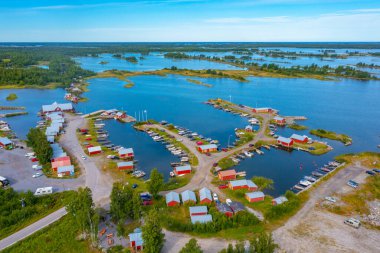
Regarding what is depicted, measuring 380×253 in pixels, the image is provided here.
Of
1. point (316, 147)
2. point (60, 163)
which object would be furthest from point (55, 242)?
point (316, 147)

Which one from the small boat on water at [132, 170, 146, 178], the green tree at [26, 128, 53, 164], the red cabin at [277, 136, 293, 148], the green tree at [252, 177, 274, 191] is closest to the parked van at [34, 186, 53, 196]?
the green tree at [26, 128, 53, 164]

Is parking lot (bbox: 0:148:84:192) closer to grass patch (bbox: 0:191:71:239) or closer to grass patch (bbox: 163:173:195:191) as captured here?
grass patch (bbox: 0:191:71:239)

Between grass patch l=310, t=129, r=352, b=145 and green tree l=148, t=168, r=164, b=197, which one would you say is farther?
grass patch l=310, t=129, r=352, b=145

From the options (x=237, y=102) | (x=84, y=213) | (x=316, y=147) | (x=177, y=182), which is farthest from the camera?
(x=237, y=102)

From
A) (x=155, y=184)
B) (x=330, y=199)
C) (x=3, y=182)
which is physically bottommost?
(x=330, y=199)

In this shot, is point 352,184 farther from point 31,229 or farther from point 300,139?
point 31,229

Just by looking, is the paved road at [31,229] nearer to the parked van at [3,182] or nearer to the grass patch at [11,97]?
the parked van at [3,182]
